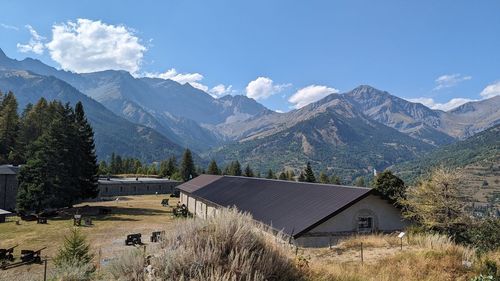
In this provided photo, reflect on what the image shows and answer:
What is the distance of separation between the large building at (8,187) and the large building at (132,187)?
71.3ft

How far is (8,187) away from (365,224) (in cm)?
5670

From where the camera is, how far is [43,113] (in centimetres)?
8225

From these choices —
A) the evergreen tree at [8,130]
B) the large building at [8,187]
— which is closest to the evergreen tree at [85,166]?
the large building at [8,187]

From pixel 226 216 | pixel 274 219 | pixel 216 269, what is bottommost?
A: pixel 274 219

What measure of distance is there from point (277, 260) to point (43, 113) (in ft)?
291

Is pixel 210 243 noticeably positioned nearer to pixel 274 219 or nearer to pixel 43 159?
pixel 274 219

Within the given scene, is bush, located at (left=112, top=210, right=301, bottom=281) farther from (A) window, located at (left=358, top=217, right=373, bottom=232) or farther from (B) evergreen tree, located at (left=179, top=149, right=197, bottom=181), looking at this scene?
(B) evergreen tree, located at (left=179, top=149, right=197, bottom=181)

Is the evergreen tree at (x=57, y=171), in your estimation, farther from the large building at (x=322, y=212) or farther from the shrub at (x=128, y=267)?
the shrub at (x=128, y=267)

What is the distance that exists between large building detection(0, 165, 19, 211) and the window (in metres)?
54.9

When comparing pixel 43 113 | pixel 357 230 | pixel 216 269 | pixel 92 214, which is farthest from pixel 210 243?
pixel 43 113

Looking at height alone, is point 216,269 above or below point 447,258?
above

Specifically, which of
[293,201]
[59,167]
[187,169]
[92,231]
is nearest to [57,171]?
[59,167]

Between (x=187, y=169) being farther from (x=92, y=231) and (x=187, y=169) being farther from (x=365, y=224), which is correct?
(x=365, y=224)

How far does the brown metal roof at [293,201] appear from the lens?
21923mm
